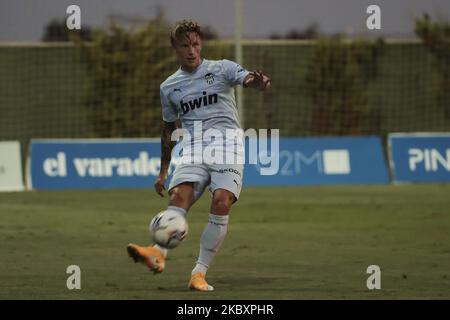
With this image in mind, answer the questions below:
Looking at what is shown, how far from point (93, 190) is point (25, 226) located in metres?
6.70

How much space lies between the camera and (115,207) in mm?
19375

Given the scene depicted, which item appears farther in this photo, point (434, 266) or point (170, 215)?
point (434, 266)

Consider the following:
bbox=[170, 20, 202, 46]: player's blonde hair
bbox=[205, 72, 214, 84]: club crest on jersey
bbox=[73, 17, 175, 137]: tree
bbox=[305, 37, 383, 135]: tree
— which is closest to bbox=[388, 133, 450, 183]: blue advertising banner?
bbox=[305, 37, 383, 135]: tree

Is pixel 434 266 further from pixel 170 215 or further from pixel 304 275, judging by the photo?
pixel 170 215

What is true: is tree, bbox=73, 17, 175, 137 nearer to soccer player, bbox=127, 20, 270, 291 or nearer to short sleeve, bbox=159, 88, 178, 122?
short sleeve, bbox=159, 88, 178, 122

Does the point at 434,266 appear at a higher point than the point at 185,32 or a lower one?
lower

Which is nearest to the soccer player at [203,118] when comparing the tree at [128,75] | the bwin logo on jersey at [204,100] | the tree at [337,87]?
the bwin logo on jersey at [204,100]

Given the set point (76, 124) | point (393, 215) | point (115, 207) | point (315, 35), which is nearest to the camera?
point (393, 215)

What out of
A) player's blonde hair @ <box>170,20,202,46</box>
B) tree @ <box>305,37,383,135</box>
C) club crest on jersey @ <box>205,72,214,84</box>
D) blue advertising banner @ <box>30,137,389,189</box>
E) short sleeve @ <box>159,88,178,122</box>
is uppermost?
tree @ <box>305,37,383,135</box>

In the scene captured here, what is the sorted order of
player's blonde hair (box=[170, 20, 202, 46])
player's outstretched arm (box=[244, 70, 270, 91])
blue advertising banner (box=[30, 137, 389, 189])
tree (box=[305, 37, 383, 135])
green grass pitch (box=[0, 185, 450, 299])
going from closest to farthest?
player's outstretched arm (box=[244, 70, 270, 91]) < player's blonde hair (box=[170, 20, 202, 46]) < green grass pitch (box=[0, 185, 450, 299]) < blue advertising banner (box=[30, 137, 389, 189]) < tree (box=[305, 37, 383, 135])

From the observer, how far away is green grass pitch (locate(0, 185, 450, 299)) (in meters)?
10.2

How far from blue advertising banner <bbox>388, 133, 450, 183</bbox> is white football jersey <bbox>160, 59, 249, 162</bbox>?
46.1 ft

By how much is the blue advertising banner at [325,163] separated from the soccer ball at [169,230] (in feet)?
44.4

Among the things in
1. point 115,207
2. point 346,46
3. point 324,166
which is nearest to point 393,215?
point 115,207
